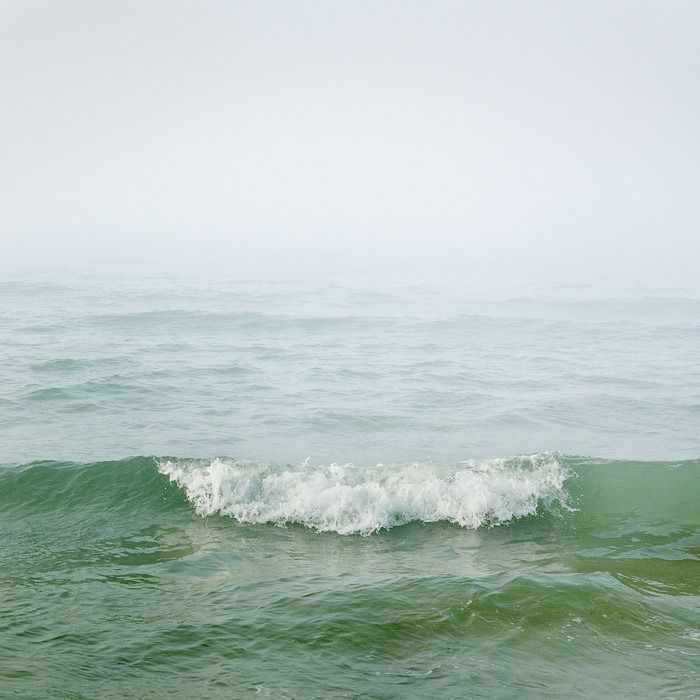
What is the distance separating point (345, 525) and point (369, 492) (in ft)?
3.16

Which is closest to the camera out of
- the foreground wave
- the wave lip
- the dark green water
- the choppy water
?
the dark green water

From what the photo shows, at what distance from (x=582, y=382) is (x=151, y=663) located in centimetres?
2063

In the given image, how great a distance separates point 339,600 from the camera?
9344mm

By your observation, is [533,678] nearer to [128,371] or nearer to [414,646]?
[414,646]

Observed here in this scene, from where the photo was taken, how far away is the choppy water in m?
7.88

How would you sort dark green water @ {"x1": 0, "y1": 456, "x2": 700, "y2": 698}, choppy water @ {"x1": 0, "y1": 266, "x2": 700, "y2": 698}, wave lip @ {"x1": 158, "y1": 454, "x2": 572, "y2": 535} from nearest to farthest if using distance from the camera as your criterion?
dark green water @ {"x1": 0, "y1": 456, "x2": 700, "y2": 698}, choppy water @ {"x1": 0, "y1": 266, "x2": 700, "y2": 698}, wave lip @ {"x1": 158, "y1": 454, "x2": 572, "y2": 535}

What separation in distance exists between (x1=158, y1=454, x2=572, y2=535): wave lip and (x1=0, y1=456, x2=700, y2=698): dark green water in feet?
0.57

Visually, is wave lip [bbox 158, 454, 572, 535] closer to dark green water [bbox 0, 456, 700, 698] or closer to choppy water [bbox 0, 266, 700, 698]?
choppy water [bbox 0, 266, 700, 698]

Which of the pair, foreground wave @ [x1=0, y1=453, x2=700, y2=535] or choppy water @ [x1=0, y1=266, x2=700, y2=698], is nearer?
choppy water @ [x1=0, y1=266, x2=700, y2=698]

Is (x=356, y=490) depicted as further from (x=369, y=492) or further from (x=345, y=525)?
(x=345, y=525)

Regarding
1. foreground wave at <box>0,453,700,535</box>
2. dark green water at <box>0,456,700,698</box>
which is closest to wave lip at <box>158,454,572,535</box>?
foreground wave at <box>0,453,700,535</box>

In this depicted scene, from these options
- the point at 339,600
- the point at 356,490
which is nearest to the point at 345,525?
the point at 356,490

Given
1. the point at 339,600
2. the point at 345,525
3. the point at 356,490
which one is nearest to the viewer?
the point at 339,600

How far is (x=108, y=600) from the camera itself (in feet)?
→ 30.6
